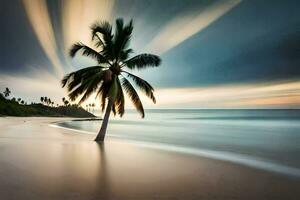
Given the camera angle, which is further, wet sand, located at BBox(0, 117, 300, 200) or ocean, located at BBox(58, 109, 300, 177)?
ocean, located at BBox(58, 109, 300, 177)

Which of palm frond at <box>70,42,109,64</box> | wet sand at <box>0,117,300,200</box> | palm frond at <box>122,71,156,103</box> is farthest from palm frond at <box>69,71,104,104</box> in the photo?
wet sand at <box>0,117,300,200</box>

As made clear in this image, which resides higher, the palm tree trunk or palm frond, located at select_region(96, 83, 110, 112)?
palm frond, located at select_region(96, 83, 110, 112)

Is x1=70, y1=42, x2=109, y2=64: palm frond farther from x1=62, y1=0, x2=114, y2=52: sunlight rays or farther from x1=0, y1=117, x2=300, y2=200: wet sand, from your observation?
x1=0, y1=117, x2=300, y2=200: wet sand

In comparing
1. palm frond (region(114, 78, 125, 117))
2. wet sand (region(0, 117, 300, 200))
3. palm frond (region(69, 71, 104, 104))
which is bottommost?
wet sand (region(0, 117, 300, 200))

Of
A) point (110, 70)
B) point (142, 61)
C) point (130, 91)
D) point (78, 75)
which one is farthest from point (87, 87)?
point (142, 61)

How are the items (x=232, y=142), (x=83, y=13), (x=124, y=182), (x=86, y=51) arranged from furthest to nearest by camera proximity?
(x=232, y=142)
(x=83, y=13)
(x=86, y=51)
(x=124, y=182)

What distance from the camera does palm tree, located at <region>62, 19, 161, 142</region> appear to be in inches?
179

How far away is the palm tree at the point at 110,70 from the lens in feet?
15.0

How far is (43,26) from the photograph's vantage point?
5637mm

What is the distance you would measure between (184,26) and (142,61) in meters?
1.76

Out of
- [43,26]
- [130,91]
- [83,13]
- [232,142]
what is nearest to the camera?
[130,91]

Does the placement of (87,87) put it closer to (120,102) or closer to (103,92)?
(103,92)

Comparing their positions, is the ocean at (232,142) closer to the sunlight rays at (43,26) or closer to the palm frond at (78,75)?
the palm frond at (78,75)

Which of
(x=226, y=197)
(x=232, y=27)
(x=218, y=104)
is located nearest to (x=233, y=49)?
(x=232, y=27)
